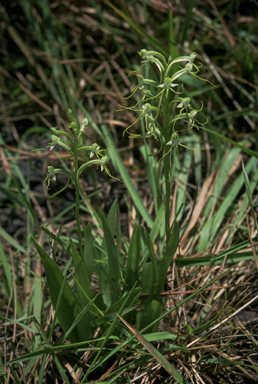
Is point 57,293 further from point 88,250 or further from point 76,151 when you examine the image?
point 76,151

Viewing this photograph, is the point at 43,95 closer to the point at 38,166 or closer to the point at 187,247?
the point at 38,166

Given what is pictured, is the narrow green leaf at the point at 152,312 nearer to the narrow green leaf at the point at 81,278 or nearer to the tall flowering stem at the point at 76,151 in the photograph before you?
the narrow green leaf at the point at 81,278

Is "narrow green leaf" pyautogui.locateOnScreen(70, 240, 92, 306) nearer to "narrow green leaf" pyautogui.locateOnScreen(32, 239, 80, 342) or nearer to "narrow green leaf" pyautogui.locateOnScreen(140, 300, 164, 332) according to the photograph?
"narrow green leaf" pyautogui.locateOnScreen(32, 239, 80, 342)

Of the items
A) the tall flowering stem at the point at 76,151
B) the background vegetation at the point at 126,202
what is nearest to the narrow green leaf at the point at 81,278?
the background vegetation at the point at 126,202

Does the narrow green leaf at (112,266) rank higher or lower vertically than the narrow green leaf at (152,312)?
higher

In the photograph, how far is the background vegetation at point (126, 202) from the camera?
152cm

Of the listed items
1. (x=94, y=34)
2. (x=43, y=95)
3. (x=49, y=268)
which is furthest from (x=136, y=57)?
(x=49, y=268)

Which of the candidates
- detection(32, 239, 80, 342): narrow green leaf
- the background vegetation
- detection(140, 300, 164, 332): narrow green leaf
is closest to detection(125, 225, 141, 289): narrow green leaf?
the background vegetation

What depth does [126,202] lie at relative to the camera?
2.21 metres

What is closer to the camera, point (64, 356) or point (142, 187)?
point (64, 356)

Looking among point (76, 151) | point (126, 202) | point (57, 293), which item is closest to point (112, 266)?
point (57, 293)

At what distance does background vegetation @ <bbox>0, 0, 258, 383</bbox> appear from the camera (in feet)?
5.00

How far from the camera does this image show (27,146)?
9.93ft

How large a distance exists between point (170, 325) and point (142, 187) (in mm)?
1199
